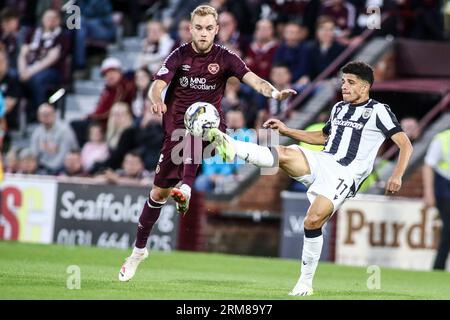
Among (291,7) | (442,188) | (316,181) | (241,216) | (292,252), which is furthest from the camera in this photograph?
(291,7)

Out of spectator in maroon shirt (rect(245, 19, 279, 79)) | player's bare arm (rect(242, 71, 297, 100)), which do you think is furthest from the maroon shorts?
spectator in maroon shirt (rect(245, 19, 279, 79))

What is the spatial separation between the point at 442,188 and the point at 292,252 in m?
2.68

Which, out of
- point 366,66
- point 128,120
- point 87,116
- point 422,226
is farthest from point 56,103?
point 366,66

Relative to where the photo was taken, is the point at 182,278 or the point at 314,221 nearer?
the point at 314,221

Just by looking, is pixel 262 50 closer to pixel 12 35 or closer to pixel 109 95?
pixel 109 95

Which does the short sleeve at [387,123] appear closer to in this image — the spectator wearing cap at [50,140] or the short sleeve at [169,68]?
the short sleeve at [169,68]

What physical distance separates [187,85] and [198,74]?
17 centimetres

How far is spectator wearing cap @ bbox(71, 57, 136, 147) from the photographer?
21.9 meters

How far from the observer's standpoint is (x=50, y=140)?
21562 mm

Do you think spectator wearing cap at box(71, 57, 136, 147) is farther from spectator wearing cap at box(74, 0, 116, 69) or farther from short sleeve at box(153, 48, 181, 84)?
short sleeve at box(153, 48, 181, 84)

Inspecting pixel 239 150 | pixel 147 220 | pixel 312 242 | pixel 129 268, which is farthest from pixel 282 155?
pixel 129 268

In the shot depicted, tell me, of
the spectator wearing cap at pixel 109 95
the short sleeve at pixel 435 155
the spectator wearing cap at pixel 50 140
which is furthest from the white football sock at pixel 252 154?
the spectator wearing cap at pixel 109 95

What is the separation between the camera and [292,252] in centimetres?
1855
